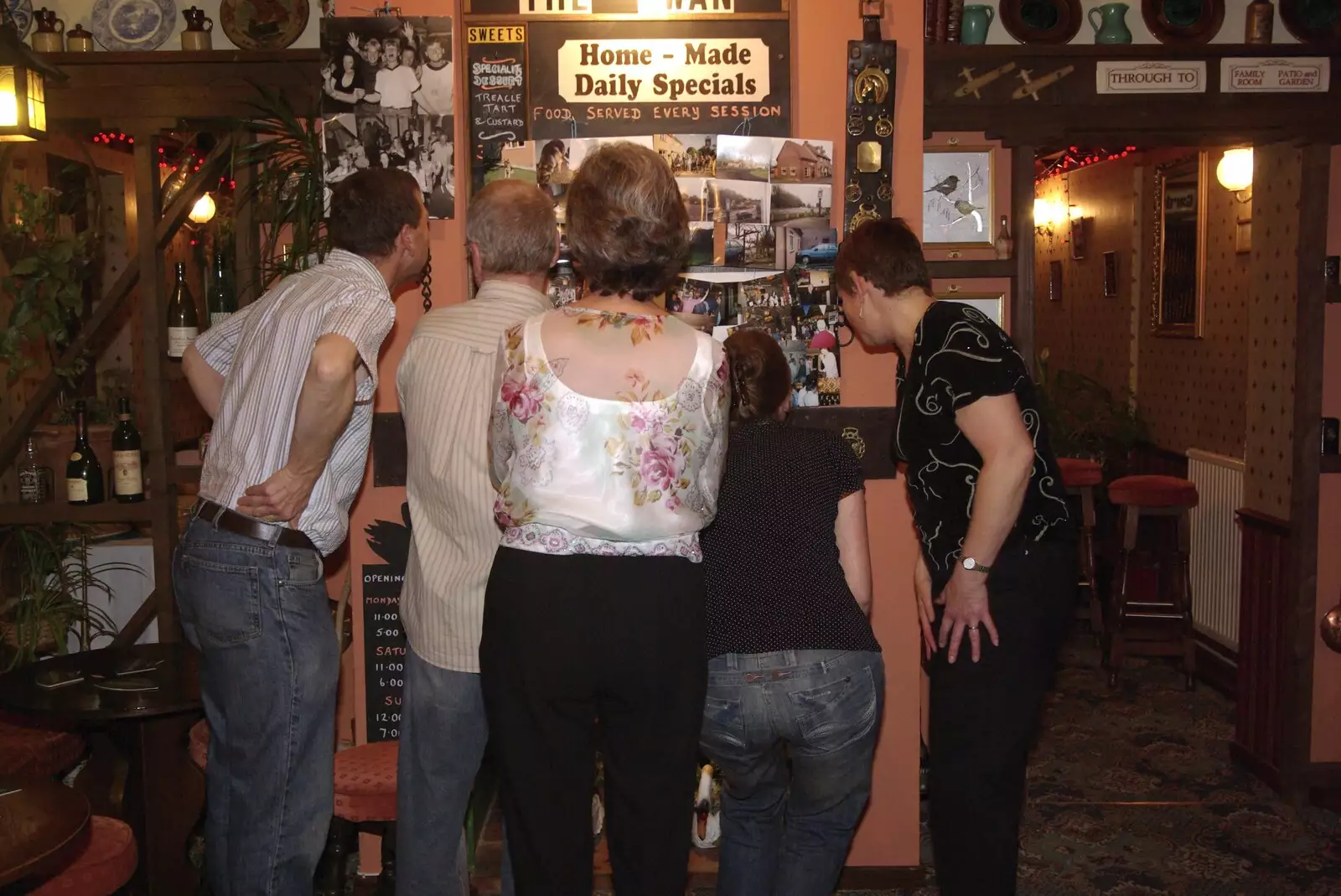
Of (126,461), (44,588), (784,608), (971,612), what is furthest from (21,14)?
(971,612)

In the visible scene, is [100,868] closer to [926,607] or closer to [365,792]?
[365,792]

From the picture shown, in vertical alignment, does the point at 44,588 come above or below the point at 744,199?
below

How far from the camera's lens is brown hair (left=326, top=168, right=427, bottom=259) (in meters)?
2.24

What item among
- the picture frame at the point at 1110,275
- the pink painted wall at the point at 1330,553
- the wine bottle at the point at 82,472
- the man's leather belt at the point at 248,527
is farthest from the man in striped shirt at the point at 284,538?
the picture frame at the point at 1110,275

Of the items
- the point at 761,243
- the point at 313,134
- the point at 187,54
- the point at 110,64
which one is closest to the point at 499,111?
the point at 313,134

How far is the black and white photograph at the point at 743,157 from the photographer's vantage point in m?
3.00

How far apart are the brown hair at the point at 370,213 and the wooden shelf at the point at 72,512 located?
1.72 meters

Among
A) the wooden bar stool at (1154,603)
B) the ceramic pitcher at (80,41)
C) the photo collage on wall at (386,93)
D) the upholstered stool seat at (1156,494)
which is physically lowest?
the wooden bar stool at (1154,603)

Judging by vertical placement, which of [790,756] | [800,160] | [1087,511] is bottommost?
[1087,511]

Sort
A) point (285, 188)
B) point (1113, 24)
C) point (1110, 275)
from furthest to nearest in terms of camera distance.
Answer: point (1110, 275) → point (1113, 24) → point (285, 188)

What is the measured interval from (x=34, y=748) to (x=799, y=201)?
2400mm

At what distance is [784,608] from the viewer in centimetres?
210

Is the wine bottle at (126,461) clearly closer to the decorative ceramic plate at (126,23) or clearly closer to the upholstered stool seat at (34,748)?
the upholstered stool seat at (34,748)

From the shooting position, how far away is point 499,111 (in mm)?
3010
